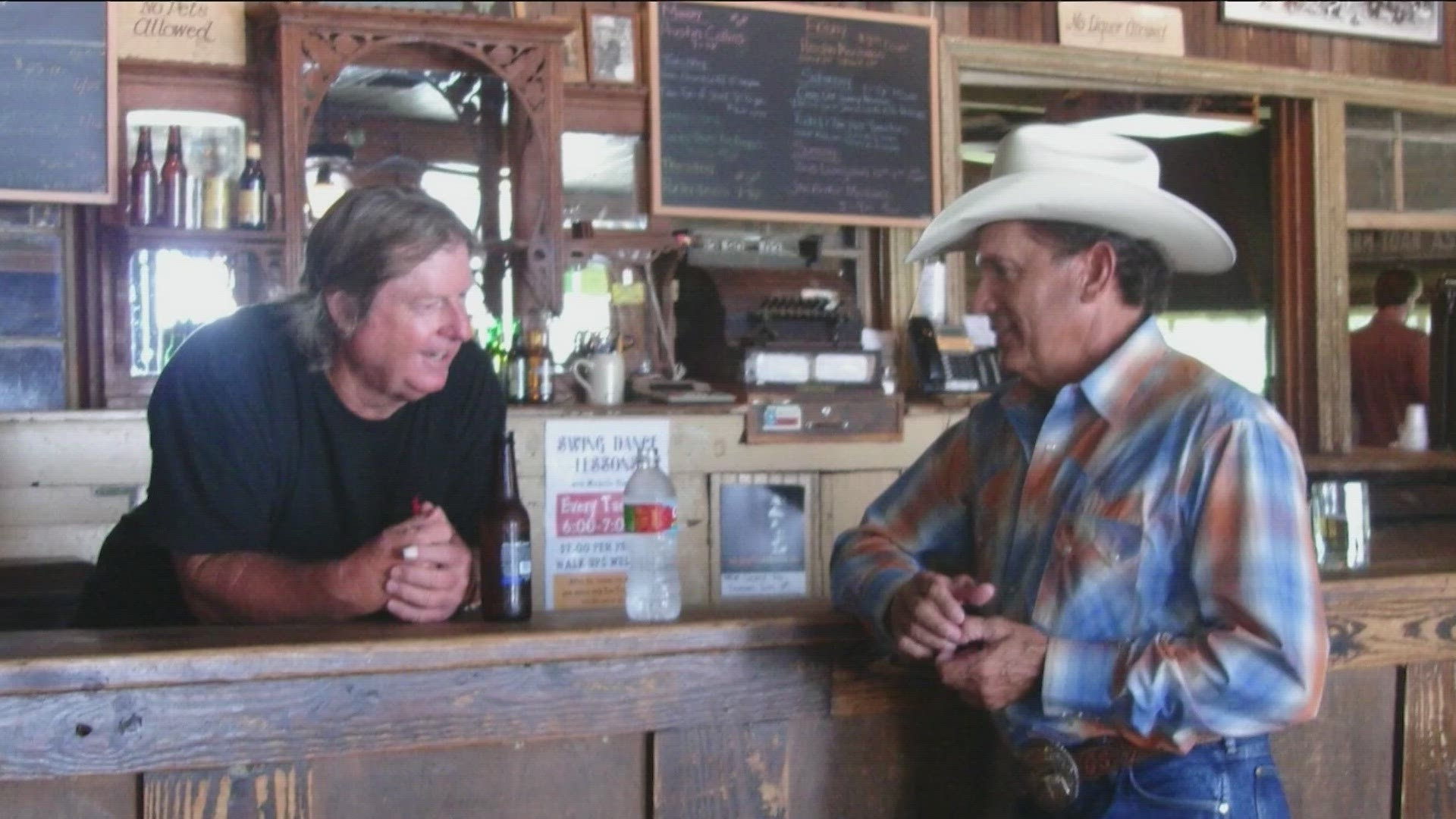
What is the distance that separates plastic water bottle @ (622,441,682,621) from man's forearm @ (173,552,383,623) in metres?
0.37

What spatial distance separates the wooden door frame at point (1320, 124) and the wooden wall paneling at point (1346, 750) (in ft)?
10.8

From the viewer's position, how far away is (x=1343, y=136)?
542cm

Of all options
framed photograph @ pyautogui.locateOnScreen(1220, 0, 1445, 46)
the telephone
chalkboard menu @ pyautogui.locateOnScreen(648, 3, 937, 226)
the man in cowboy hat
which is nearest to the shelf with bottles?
chalkboard menu @ pyautogui.locateOnScreen(648, 3, 937, 226)

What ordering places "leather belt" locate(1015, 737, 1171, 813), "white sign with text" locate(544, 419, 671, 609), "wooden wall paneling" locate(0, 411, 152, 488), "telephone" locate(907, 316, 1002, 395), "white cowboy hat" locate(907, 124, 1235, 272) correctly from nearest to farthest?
"leather belt" locate(1015, 737, 1171, 813)
"white cowboy hat" locate(907, 124, 1235, 272)
"wooden wall paneling" locate(0, 411, 152, 488)
"white sign with text" locate(544, 419, 671, 609)
"telephone" locate(907, 316, 1002, 395)

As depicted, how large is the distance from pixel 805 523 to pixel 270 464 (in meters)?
2.53

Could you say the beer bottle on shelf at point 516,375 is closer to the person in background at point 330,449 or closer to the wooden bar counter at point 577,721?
the person in background at point 330,449

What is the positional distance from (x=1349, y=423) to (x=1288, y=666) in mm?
4339

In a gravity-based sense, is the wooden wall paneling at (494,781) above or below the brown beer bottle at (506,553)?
below

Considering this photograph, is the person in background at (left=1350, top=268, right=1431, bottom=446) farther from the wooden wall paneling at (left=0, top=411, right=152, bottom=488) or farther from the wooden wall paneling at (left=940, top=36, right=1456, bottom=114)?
the wooden wall paneling at (left=0, top=411, right=152, bottom=488)

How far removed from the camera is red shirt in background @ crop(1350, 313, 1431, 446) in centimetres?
585

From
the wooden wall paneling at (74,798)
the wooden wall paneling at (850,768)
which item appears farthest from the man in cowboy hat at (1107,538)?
the wooden wall paneling at (74,798)

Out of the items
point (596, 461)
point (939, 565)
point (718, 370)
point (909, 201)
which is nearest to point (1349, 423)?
point (909, 201)

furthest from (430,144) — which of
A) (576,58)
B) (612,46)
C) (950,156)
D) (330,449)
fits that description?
(330,449)

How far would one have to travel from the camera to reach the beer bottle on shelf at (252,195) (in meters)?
3.95
